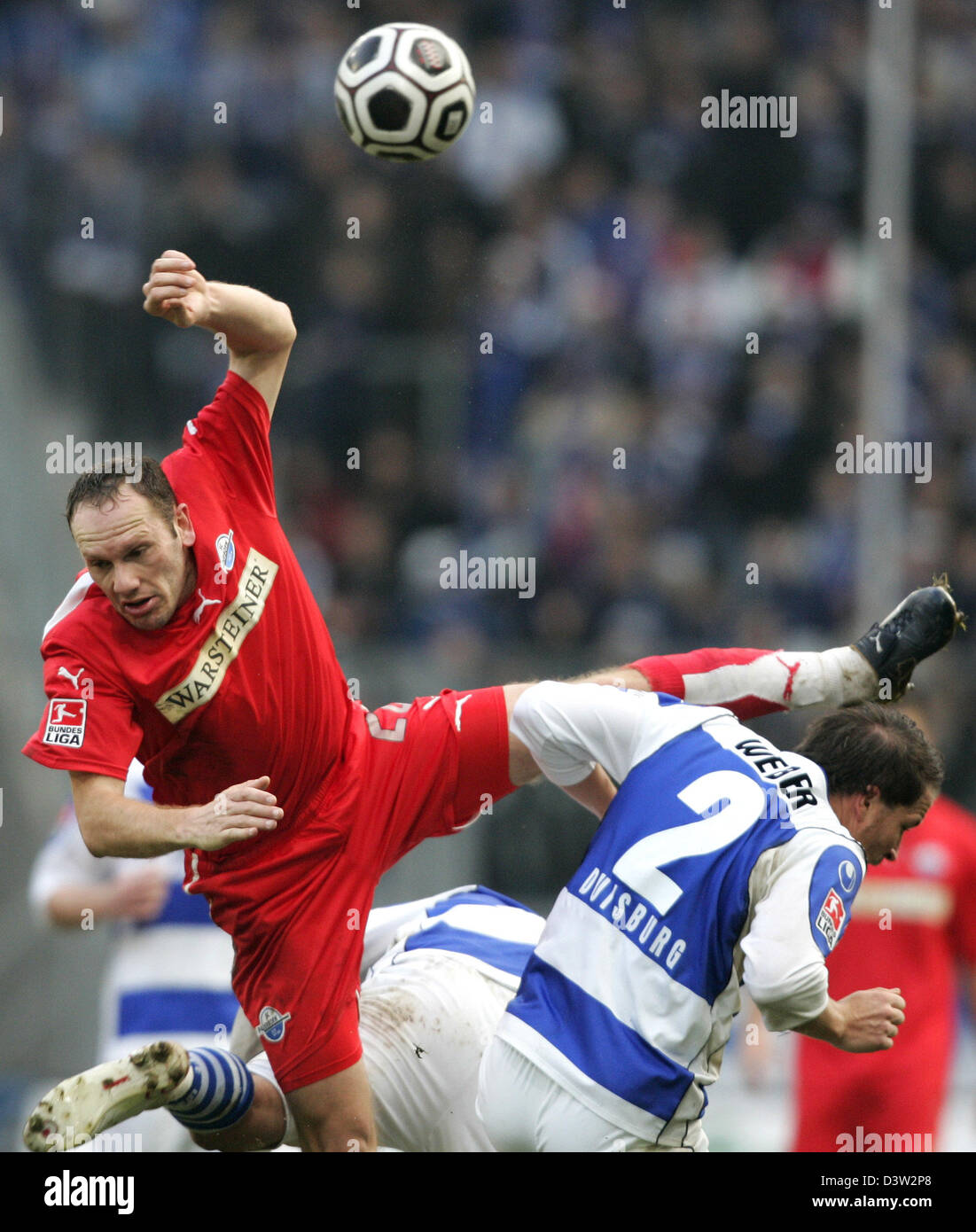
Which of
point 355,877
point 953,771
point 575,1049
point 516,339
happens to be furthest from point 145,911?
point 516,339

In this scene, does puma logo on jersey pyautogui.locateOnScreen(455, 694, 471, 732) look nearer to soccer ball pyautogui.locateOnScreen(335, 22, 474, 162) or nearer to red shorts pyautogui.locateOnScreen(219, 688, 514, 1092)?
red shorts pyautogui.locateOnScreen(219, 688, 514, 1092)

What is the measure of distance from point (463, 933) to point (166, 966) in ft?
5.22

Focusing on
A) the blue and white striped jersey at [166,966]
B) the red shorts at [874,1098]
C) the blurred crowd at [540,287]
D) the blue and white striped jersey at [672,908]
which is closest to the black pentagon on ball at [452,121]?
the blue and white striped jersey at [672,908]

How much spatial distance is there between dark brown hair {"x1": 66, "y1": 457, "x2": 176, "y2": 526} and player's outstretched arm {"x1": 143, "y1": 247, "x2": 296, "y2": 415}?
0.40 metres

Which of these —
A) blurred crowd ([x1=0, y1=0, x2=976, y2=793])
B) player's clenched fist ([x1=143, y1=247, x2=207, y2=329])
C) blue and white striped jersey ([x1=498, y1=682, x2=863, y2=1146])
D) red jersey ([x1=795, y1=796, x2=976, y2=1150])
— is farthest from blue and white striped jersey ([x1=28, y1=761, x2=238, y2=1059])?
→ blurred crowd ([x1=0, y1=0, x2=976, y2=793])

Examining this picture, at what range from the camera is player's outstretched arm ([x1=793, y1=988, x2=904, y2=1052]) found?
3.89 meters

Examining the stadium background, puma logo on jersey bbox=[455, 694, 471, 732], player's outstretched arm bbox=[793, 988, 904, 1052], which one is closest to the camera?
player's outstretched arm bbox=[793, 988, 904, 1052]

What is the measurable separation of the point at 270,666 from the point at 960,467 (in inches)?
315

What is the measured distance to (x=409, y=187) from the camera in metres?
11.6

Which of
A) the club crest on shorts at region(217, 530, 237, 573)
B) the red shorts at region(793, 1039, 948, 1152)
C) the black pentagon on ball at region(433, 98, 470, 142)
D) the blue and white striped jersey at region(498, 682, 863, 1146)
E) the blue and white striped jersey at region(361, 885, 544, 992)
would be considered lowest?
the red shorts at region(793, 1039, 948, 1152)

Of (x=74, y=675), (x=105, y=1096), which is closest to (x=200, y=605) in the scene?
(x=74, y=675)

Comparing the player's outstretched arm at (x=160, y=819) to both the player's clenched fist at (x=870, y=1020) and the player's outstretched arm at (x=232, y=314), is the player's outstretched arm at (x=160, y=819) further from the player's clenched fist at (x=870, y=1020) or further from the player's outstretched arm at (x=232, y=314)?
the player's clenched fist at (x=870, y=1020)

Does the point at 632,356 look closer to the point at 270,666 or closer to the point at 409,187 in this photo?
the point at 409,187

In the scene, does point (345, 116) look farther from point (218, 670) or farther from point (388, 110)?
point (218, 670)
